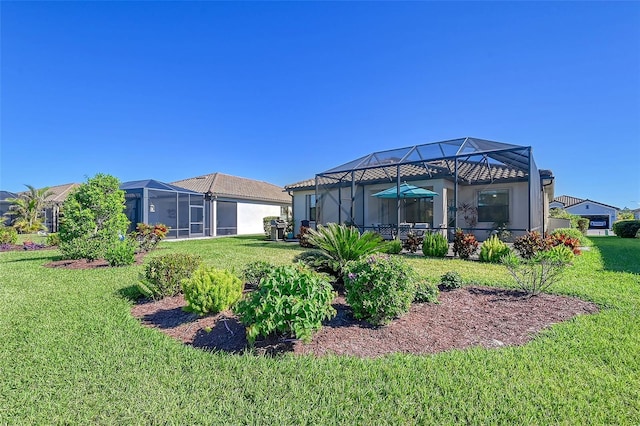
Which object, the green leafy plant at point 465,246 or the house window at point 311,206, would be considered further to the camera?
the house window at point 311,206

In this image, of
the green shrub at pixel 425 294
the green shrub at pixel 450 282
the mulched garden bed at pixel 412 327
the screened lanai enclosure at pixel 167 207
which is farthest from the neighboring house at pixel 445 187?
the screened lanai enclosure at pixel 167 207

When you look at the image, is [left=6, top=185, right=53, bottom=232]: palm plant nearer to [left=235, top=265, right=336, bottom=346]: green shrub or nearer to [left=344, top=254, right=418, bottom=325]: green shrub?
[left=235, top=265, right=336, bottom=346]: green shrub

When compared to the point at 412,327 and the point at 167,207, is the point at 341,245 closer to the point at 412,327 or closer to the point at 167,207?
the point at 412,327

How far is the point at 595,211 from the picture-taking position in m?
44.2

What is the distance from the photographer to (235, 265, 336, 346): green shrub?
308 cm

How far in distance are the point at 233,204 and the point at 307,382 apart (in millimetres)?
22645

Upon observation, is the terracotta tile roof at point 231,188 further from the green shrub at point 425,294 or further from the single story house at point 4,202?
the green shrub at point 425,294

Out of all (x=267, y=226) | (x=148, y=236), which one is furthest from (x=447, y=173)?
(x=148, y=236)

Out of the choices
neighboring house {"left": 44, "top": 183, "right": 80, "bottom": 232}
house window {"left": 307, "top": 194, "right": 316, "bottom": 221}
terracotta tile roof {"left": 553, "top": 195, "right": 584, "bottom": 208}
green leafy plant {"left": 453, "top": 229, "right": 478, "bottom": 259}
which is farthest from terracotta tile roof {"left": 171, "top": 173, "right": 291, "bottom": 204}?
terracotta tile roof {"left": 553, "top": 195, "right": 584, "bottom": 208}

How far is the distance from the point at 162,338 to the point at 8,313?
3.17 m

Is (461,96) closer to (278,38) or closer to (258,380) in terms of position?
(278,38)

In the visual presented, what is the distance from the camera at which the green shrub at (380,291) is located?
3.72 meters

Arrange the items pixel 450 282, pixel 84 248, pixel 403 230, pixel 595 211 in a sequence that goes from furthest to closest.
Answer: pixel 595 211 → pixel 403 230 → pixel 84 248 → pixel 450 282

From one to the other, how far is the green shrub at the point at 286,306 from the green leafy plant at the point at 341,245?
1915mm
